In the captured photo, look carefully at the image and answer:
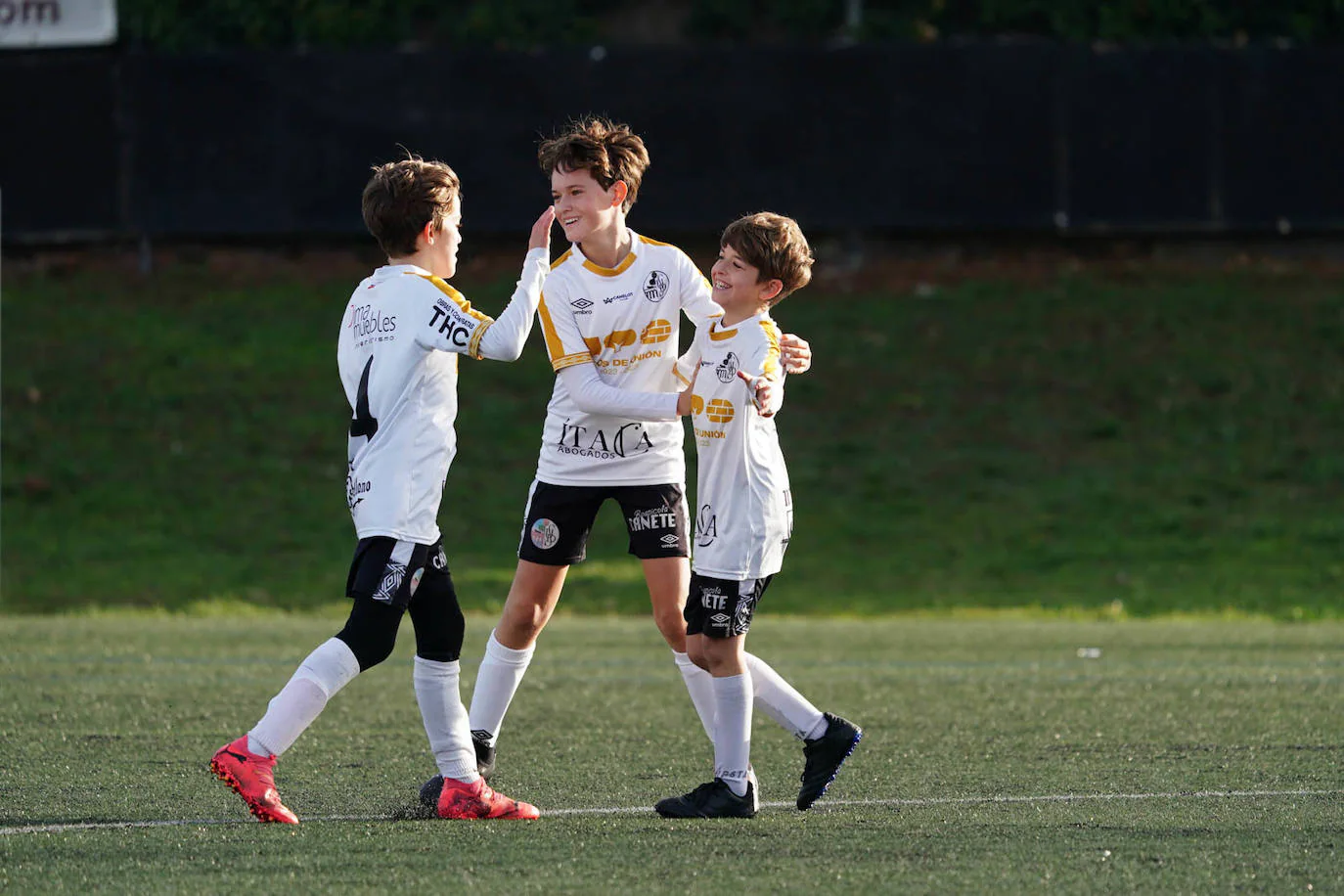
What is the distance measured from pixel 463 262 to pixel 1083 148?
633 cm

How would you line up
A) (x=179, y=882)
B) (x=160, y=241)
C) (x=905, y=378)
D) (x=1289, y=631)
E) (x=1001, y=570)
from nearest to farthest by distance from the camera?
(x=179, y=882) → (x=1289, y=631) → (x=1001, y=570) → (x=905, y=378) → (x=160, y=241)

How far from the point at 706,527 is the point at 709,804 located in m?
0.74

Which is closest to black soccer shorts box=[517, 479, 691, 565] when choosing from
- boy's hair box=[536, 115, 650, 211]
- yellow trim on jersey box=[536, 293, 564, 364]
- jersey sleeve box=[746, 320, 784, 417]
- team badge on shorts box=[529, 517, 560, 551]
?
team badge on shorts box=[529, 517, 560, 551]

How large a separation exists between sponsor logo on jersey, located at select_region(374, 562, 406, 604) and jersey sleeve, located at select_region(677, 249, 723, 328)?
1164 mm

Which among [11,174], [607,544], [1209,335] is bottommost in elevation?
[607,544]

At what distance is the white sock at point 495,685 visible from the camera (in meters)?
5.82

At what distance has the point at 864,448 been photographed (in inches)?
701

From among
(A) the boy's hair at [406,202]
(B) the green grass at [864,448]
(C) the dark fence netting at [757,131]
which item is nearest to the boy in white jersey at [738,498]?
(A) the boy's hair at [406,202]

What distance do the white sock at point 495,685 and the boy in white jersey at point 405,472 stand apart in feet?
1.52

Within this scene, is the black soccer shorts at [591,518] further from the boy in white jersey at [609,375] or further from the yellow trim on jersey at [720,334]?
the yellow trim on jersey at [720,334]

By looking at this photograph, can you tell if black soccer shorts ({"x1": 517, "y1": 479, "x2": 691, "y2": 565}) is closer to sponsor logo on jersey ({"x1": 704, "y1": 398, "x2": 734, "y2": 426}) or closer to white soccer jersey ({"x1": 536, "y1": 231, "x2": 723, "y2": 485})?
white soccer jersey ({"x1": 536, "y1": 231, "x2": 723, "y2": 485})

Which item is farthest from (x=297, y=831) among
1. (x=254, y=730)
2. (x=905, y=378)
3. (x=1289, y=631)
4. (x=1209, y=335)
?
(x=1209, y=335)

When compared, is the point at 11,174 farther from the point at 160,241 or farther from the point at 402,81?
the point at 402,81

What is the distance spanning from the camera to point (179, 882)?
4.29m
